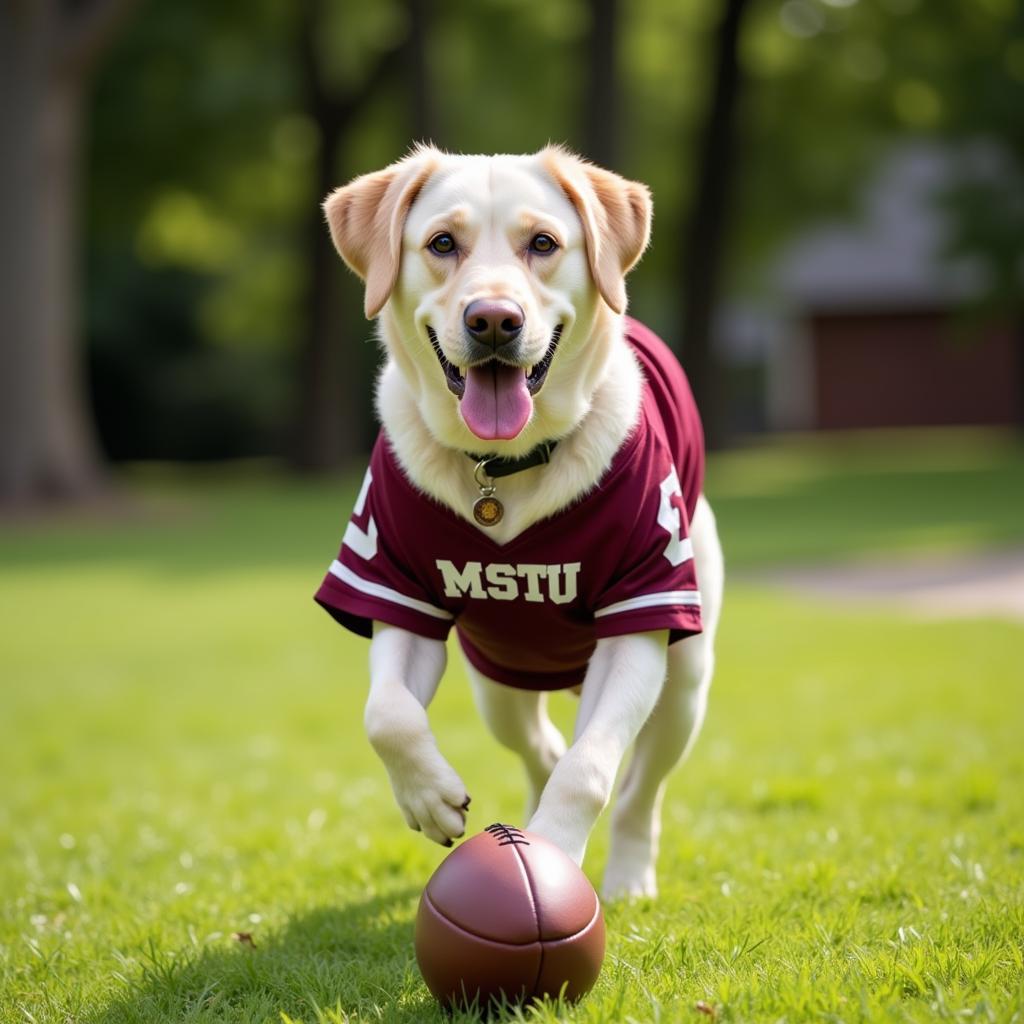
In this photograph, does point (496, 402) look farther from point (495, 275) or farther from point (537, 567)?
point (537, 567)

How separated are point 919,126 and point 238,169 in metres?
14.0

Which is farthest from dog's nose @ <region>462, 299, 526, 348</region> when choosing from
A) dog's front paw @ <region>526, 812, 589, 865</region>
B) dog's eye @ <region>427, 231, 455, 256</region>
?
dog's front paw @ <region>526, 812, 589, 865</region>

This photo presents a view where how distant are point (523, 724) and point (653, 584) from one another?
102 centimetres

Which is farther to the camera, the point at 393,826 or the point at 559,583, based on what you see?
the point at 393,826

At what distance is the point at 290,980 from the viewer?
3.77m

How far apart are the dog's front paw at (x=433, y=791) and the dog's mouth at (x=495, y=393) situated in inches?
34.5

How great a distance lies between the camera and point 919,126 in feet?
99.1

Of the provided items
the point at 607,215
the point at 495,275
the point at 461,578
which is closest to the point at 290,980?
the point at 461,578

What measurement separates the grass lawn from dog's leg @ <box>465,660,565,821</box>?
40 centimetres

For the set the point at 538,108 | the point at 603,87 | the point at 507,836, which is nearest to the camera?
the point at 507,836

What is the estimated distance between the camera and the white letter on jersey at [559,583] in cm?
401

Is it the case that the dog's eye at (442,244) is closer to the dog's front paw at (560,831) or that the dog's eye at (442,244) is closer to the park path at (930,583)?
the dog's front paw at (560,831)

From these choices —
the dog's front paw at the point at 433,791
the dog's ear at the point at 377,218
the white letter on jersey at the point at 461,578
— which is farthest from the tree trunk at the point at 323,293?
the dog's front paw at the point at 433,791

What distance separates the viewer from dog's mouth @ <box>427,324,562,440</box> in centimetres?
393
